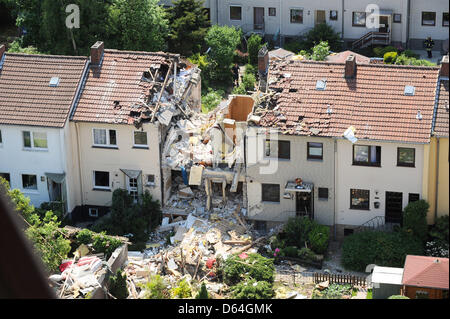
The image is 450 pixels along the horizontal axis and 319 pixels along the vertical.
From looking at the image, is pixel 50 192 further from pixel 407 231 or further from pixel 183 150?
pixel 407 231

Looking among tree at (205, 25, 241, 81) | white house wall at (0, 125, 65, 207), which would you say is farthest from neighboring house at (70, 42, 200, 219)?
tree at (205, 25, 241, 81)

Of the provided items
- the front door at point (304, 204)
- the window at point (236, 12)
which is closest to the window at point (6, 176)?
the front door at point (304, 204)

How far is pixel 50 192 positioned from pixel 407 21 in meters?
32.7

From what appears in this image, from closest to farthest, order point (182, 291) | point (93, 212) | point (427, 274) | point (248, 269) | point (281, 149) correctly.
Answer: point (427, 274) < point (182, 291) < point (248, 269) < point (281, 149) < point (93, 212)

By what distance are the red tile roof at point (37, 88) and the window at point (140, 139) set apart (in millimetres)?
3902

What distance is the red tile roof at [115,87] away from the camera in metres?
41.0

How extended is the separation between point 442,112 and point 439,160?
2.38 m

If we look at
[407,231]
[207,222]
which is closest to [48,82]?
[207,222]

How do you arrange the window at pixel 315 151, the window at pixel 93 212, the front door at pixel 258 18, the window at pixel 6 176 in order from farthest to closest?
the front door at pixel 258 18, the window at pixel 93 212, the window at pixel 6 176, the window at pixel 315 151

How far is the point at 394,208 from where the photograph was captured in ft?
128

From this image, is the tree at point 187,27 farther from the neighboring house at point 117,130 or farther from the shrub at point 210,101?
the neighboring house at point 117,130

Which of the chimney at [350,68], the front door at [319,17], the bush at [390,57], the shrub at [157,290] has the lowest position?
the shrub at [157,290]

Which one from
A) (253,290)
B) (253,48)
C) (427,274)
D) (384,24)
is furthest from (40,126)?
(384,24)

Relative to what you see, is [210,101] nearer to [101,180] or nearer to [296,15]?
[101,180]
